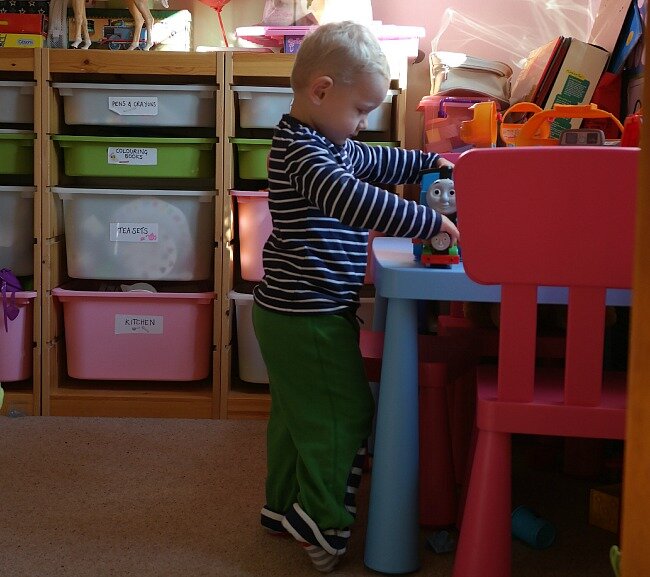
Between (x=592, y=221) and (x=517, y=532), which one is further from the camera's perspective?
(x=517, y=532)

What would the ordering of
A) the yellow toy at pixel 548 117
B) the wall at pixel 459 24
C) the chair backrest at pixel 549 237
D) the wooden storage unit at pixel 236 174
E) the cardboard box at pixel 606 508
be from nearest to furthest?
the chair backrest at pixel 549 237 < the cardboard box at pixel 606 508 < the yellow toy at pixel 548 117 < the wooden storage unit at pixel 236 174 < the wall at pixel 459 24

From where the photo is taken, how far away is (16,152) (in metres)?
2.29

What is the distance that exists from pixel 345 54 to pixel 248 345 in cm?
112

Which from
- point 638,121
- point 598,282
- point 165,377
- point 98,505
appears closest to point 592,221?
point 598,282

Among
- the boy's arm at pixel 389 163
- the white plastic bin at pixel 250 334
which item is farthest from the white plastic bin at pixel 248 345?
the boy's arm at pixel 389 163

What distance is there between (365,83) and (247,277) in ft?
3.36

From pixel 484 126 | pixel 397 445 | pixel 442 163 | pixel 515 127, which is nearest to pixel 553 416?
pixel 397 445

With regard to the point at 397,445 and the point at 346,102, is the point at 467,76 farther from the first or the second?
the point at 397,445

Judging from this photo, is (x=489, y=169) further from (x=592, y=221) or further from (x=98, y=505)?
(x=98, y=505)

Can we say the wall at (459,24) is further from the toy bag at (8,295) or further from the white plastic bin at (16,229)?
the toy bag at (8,295)

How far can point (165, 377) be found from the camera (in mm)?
2336

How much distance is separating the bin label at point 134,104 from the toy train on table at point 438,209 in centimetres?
93

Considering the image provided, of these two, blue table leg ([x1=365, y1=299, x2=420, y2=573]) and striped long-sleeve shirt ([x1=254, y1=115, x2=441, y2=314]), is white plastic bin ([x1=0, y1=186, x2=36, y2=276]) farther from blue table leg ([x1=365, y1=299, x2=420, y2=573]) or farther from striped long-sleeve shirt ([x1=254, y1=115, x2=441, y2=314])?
blue table leg ([x1=365, y1=299, x2=420, y2=573])

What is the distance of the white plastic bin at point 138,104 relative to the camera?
7.40 ft
